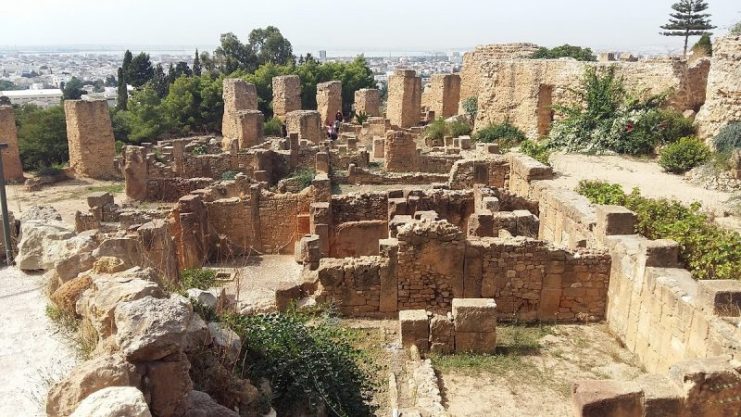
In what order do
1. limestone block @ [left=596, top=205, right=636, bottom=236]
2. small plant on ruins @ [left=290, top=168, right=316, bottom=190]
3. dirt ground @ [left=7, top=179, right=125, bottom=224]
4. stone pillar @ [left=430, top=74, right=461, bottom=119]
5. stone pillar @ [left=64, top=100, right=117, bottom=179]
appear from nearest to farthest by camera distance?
limestone block @ [left=596, top=205, right=636, bottom=236], small plant on ruins @ [left=290, top=168, right=316, bottom=190], dirt ground @ [left=7, top=179, right=125, bottom=224], stone pillar @ [left=64, top=100, right=117, bottom=179], stone pillar @ [left=430, top=74, right=461, bottom=119]

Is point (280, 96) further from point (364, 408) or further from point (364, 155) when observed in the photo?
point (364, 408)

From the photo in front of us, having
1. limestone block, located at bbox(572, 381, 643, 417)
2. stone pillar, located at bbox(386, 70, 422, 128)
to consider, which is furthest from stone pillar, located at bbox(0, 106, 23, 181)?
limestone block, located at bbox(572, 381, 643, 417)

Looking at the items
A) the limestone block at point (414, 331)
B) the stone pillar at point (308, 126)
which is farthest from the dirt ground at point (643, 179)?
the stone pillar at point (308, 126)

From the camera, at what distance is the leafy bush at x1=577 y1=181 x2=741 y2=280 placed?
802cm

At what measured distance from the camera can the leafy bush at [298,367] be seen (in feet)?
18.5

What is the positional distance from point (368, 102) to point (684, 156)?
22294mm

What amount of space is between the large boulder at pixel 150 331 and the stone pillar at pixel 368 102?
31.8m

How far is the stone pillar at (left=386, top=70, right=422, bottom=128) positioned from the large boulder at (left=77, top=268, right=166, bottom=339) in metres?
28.6

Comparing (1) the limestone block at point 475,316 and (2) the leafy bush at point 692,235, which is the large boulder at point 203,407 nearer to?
(1) the limestone block at point 475,316

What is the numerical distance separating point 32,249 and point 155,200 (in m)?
13.9

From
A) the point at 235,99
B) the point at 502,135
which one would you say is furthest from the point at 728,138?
the point at 235,99

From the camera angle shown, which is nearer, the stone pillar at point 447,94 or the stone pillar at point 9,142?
the stone pillar at point 9,142

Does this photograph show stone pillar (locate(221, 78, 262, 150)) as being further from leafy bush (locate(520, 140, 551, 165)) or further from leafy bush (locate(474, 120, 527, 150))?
leafy bush (locate(520, 140, 551, 165))

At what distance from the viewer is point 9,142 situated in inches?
1028
